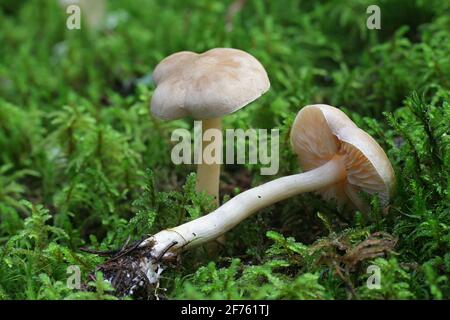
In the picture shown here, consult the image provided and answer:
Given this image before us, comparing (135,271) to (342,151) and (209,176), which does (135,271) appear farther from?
(342,151)

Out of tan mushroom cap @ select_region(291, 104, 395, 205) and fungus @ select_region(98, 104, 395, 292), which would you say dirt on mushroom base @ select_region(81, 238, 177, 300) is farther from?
tan mushroom cap @ select_region(291, 104, 395, 205)

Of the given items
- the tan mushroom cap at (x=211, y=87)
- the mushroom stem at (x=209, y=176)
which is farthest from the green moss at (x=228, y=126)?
the tan mushroom cap at (x=211, y=87)

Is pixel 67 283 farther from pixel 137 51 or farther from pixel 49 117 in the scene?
pixel 137 51

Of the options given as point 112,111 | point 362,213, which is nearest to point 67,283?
point 362,213

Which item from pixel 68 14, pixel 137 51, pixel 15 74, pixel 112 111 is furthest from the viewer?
pixel 68 14

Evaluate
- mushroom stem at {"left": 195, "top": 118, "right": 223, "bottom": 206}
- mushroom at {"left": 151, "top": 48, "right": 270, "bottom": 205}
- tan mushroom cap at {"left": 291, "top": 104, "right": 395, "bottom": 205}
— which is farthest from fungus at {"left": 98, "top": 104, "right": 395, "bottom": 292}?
mushroom at {"left": 151, "top": 48, "right": 270, "bottom": 205}

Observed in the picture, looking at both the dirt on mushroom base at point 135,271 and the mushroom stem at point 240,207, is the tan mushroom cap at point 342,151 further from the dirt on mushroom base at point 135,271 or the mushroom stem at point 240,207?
the dirt on mushroom base at point 135,271
